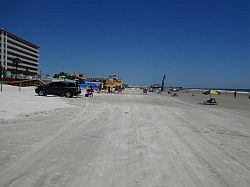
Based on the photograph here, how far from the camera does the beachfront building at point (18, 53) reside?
98.6 metres

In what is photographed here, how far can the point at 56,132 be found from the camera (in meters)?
7.93

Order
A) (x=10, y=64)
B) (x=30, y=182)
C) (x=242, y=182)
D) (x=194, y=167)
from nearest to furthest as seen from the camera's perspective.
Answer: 1. (x=30, y=182)
2. (x=242, y=182)
3. (x=194, y=167)
4. (x=10, y=64)

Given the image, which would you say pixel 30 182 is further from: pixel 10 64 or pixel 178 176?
pixel 10 64

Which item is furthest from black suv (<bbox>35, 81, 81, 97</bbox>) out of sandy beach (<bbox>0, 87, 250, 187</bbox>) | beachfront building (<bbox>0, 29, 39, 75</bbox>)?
beachfront building (<bbox>0, 29, 39, 75</bbox>)

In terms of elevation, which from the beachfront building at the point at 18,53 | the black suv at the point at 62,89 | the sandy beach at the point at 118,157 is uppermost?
the beachfront building at the point at 18,53

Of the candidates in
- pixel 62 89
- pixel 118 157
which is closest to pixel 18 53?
pixel 62 89

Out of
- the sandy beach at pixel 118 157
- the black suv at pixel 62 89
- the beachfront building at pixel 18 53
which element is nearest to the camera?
the sandy beach at pixel 118 157

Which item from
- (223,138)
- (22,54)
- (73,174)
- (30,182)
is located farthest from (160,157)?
(22,54)

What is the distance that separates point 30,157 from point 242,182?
4111 millimetres

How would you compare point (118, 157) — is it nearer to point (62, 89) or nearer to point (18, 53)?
point (62, 89)

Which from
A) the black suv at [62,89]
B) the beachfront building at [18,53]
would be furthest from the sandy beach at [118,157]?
the beachfront building at [18,53]

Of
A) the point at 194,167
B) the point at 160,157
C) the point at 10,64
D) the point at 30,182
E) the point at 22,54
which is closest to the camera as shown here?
the point at 30,182

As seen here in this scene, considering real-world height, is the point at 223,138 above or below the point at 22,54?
below

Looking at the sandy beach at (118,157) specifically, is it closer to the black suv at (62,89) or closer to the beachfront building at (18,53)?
the black suv at (62,89)
